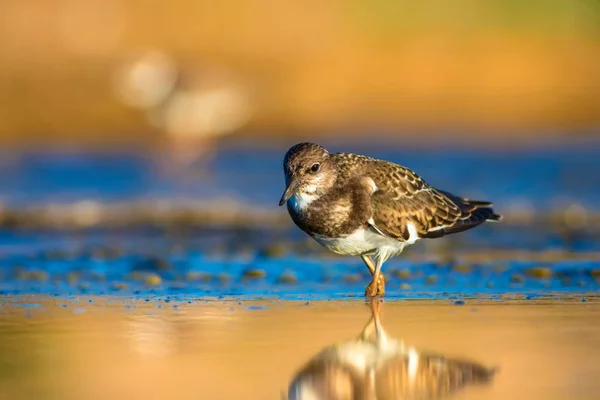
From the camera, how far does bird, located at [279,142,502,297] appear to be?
791 cm

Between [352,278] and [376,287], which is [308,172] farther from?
[352,278]

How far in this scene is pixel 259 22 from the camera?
90.9ft

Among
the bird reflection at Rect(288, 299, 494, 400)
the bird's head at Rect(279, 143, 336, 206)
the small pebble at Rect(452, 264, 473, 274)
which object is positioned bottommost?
the bird reflection at Rect(288, 299, 494, 400)

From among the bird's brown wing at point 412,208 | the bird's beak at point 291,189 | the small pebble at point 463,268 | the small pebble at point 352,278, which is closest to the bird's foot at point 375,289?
the bird's brown wing at point 412,208

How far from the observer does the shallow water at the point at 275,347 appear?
5496 millimetres

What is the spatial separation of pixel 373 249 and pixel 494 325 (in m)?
1.52

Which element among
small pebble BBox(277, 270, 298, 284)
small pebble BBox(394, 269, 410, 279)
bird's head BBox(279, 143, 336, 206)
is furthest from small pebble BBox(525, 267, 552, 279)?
bird's head BBox(279, 143, 336, 206)

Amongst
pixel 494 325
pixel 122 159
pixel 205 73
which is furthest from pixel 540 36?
pixel 494 325

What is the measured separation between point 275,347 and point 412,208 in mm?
2420

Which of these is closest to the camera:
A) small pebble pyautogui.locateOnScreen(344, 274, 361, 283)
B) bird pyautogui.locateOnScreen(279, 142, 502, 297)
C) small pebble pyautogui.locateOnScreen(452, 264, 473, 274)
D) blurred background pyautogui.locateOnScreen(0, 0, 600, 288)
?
bird pyautogui.locateOnScreen(279, 142, 502, 297)

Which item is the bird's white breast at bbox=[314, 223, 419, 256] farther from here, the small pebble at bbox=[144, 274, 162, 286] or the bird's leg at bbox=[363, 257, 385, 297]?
the small pebble at bbox=[144, 274, 162, 286]

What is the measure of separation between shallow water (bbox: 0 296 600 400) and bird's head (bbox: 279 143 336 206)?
73 centimetres

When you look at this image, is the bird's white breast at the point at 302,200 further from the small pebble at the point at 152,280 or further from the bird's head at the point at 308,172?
the small pebble at the point at 152,280

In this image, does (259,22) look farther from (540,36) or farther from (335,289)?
(335,289)
